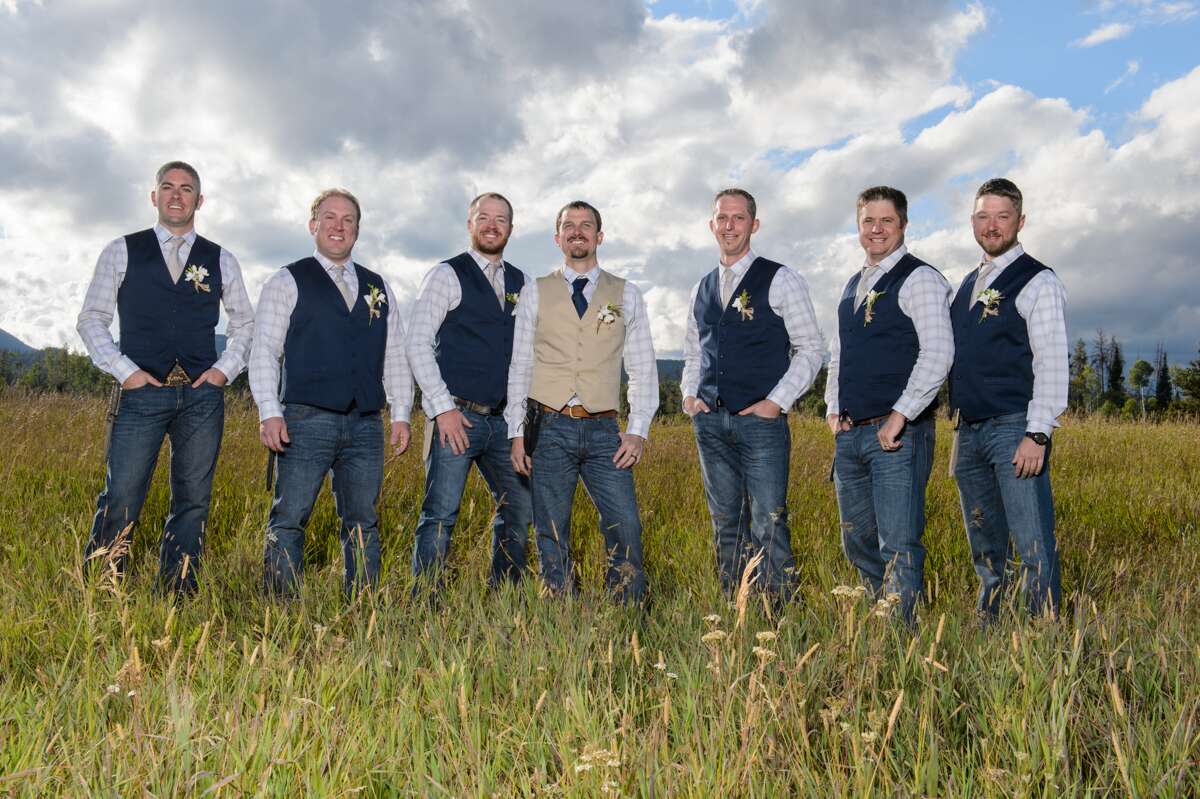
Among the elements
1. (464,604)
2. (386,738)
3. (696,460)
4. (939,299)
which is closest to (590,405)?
(464,604)

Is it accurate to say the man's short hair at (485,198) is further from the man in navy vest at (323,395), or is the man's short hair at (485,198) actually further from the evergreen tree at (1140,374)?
the evergreen tree at (1140,374)

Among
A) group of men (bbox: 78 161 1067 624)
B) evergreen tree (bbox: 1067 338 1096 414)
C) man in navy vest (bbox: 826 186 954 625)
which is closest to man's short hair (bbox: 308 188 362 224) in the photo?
group of men (bbox: 78 161 1067 624)

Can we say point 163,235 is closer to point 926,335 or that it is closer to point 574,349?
point 574,349

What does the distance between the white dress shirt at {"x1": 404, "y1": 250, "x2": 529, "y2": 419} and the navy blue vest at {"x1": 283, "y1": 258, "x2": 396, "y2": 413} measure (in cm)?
24

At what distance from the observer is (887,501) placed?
4.09 metres

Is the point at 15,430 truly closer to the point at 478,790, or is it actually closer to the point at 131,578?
the point at 131,578

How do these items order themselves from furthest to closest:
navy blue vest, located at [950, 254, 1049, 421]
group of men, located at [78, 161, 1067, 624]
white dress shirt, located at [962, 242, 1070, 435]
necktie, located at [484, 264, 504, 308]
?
necktie, located at [484, 264, 504, 308]
group of men, located at [78, 161, 1067, 624]
navy blue vest, located at [950, 254, 1049, 421]
white dress shirt, located at [962, 242, 1070, 435]

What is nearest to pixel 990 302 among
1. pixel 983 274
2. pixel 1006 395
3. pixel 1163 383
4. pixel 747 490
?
pixel 983 274

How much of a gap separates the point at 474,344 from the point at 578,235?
0.85 metres

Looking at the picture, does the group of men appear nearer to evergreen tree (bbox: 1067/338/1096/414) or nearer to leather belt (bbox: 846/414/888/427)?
leather belt (bbox: 846/414/888/427)

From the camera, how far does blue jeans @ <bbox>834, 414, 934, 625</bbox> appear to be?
4.07 m

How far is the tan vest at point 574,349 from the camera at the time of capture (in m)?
4.39

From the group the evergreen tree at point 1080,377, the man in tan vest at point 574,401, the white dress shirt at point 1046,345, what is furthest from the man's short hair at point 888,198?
the evergreen tree at point 1080,377

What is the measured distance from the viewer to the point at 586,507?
20.6ft
